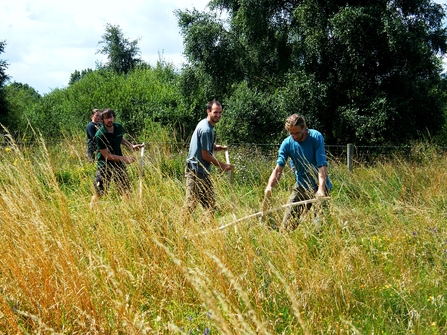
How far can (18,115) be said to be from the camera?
27.3 m

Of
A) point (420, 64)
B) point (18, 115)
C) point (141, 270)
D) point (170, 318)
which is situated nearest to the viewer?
point (170, 318)

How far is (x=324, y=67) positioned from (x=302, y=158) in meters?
11.8

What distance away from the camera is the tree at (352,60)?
1402cm

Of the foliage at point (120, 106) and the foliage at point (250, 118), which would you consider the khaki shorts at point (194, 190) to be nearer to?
the foliage at point (250, 118)

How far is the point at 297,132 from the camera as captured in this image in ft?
Result: 14.3

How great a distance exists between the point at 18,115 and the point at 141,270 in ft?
88.9

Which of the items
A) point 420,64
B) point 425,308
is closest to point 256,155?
point 425,308

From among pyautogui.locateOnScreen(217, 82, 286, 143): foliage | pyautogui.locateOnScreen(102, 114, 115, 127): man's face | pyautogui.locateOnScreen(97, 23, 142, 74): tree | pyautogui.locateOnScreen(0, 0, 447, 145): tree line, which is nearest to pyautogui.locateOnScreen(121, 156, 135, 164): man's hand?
pyautogui.locateOnScreen(102, 114, 115, 127): man's face

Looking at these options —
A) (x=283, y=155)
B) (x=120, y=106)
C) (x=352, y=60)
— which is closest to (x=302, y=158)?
(x=283, y=155)

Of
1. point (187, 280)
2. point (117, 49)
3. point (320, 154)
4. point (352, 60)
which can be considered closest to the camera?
point (187, 280)

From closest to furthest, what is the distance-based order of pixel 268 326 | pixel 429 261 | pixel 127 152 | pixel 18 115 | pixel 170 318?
pixel 268 326 → pixel 170 318 → pixel 429 261 → pixel 127 152 → pixel 18 115

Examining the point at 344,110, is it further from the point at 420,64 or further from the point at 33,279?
the point at 33,279

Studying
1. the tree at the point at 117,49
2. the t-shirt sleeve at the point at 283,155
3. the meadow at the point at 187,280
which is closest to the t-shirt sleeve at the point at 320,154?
the t-shirt sleeve at the point at 283,155

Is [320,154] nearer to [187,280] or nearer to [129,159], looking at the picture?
[187,280]
